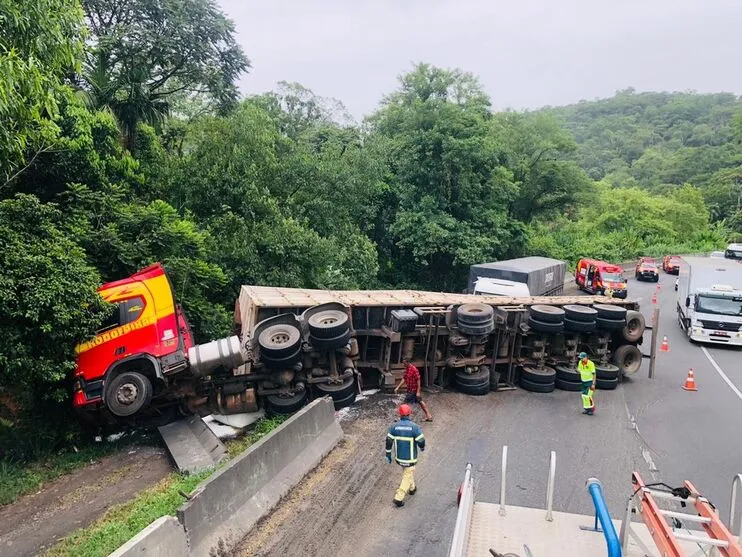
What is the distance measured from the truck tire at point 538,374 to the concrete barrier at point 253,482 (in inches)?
223

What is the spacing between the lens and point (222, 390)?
10266 mm

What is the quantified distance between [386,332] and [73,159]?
8.25m

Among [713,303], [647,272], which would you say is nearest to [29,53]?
[713,303]

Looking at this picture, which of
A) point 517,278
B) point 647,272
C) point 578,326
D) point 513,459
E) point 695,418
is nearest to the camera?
point 513,459

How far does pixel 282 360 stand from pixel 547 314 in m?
6.31

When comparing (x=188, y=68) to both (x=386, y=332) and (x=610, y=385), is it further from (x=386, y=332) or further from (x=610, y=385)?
(x=610, y=385)

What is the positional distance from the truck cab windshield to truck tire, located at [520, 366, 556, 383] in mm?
9790

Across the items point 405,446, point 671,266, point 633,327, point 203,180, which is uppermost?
point 203,180

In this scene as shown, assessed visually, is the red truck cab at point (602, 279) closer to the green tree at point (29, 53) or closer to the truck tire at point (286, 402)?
the truck tire at point (286, 402)

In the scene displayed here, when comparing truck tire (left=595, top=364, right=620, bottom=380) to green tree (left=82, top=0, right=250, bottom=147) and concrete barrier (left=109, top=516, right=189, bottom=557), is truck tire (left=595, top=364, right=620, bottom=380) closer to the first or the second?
concrete barrier (left=109, top=516, right=189, bottom=557)

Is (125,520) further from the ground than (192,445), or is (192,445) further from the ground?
(125,520)

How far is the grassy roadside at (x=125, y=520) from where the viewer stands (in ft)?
20.0

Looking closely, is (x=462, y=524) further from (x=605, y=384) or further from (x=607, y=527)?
(x=605, y=384)

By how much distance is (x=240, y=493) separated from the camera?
254 inches
